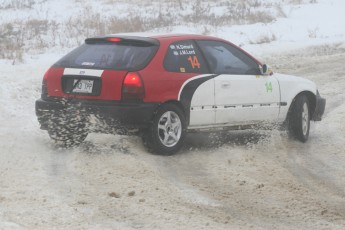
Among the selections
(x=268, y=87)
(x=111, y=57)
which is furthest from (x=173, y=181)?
(x=268, y=87)

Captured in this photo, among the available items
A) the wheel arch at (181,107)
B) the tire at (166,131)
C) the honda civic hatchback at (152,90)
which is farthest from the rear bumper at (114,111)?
the wheel arch at (181,107)

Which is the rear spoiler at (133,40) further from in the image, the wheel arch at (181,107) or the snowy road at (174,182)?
the snowy road at (174,182)

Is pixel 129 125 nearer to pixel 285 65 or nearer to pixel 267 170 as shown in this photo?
pixel 267 170

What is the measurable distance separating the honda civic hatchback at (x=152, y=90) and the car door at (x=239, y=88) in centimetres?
1

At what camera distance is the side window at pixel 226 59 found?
8430 mm

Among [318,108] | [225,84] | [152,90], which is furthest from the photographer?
[318,108]

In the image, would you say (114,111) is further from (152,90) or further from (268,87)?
(268,87)

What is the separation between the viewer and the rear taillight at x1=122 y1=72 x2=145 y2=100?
24.5 feet

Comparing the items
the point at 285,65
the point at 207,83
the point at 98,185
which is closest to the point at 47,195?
the point at 98,185

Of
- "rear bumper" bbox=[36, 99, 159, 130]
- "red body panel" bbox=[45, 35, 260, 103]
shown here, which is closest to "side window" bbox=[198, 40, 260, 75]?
"red body panel" bbox=[45, 35, 260, 103]

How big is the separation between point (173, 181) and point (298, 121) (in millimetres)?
3112

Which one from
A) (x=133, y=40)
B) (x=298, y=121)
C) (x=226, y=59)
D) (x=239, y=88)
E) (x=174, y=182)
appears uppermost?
(x=133, y=40)

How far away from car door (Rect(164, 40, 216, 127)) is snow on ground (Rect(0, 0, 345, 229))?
1.61ft

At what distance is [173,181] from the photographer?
674cm
